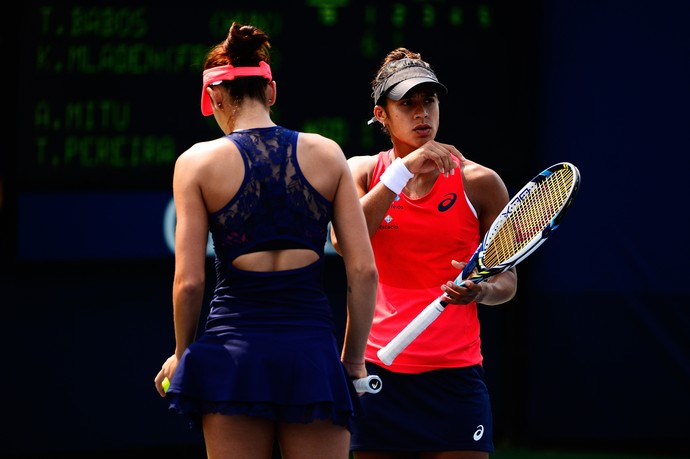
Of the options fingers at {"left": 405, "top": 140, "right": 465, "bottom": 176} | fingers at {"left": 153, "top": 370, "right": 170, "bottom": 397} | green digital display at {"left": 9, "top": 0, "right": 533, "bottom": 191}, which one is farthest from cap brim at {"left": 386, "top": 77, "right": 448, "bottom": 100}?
green digital display at {"left": 9, "top": 0, "right": 533, "bottom": 191}

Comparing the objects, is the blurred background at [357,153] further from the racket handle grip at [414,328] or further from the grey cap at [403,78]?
the racket handle grip at [414,328]

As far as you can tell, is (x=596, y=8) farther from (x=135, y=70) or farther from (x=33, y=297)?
(x=33, y=297)

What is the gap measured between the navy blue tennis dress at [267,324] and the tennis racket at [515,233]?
536mm

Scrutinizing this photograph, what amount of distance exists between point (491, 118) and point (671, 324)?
4.36ft

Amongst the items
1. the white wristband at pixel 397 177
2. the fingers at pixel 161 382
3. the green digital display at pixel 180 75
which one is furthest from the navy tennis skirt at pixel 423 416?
the green digital display at pixel 180 75

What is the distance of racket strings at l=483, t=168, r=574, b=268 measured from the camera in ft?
11.0

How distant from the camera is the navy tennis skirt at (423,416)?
11.3 ft

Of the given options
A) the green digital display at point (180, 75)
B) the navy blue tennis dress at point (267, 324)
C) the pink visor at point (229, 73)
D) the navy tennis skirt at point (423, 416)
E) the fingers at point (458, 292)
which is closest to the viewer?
the navy blue tennis dress at point (267, 324)

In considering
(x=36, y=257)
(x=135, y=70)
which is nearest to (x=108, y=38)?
(x=135, y=70)

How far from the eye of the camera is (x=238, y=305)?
282 cm

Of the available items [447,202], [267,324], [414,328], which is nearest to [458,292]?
[414,328]

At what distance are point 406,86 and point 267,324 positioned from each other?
98cm

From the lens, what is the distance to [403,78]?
3.52 metres

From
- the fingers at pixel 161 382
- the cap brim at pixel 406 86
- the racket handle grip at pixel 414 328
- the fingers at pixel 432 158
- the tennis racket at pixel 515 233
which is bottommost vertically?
the fingers at pixel 161 382
